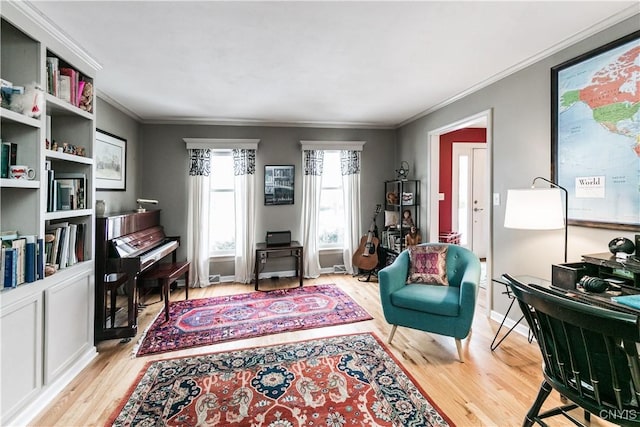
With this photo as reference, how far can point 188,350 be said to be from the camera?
2.53m

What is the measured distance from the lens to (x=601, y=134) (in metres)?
2.10

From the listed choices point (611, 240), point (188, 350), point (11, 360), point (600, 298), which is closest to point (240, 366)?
point (188, 350)

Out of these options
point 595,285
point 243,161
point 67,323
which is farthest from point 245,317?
point 595,285

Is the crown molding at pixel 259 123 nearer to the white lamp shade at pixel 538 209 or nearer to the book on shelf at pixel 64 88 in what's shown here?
the book on shelf at pixel 64 88

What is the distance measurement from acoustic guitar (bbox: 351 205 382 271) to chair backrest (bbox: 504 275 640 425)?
10.7 feet

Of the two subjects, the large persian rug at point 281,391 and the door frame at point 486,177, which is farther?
the door frame at point 486,177

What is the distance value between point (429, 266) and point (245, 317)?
6.46 ft

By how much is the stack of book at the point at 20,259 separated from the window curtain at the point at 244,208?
2.72 meters

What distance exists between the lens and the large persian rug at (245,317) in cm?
273

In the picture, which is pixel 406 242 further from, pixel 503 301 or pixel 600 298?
pixel 600 298

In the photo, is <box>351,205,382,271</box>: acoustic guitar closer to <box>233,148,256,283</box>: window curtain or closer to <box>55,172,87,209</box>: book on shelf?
<box>233,148,256,283</box>: window curtain

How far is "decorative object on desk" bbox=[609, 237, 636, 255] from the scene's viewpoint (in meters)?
1.81

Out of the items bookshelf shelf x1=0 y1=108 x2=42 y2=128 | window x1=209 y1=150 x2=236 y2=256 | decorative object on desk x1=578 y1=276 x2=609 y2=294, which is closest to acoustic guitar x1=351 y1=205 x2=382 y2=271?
window x1=209 y1=150 x2=236 y2=256

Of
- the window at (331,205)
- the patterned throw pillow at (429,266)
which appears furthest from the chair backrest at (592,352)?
the window at (331,205)
